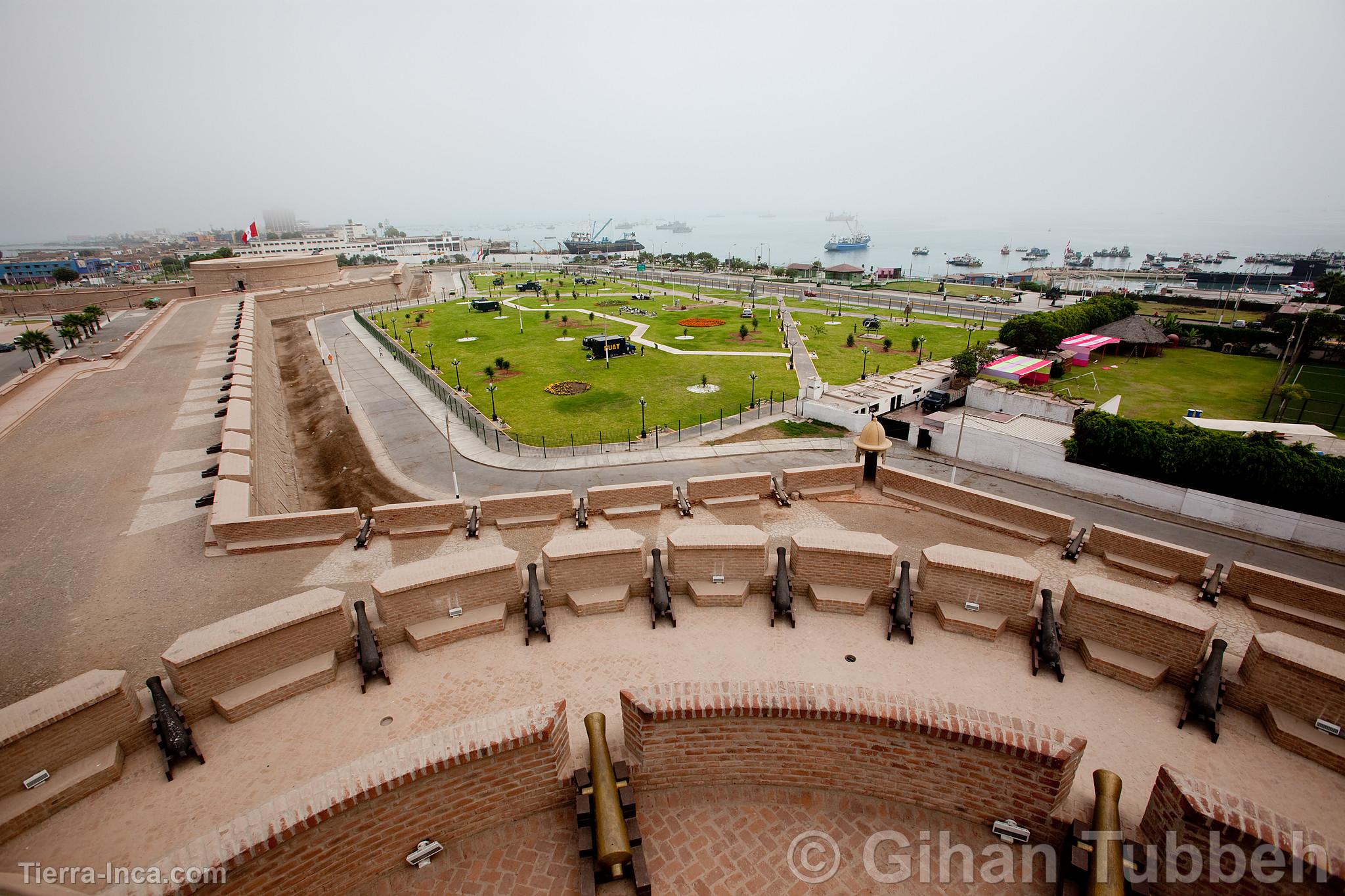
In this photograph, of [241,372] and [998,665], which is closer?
[998,665]

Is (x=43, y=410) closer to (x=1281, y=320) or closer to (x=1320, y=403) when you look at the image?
(x=1320, y=403)

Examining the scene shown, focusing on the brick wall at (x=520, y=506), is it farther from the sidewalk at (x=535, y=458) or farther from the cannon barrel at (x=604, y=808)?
the cannon barrel at (x=604, y=808)

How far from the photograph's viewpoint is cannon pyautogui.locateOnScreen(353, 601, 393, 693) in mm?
10578

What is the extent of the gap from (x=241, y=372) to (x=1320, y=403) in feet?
211

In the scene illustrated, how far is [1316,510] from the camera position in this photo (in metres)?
21.2

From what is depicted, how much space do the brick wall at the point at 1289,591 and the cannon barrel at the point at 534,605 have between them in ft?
49.7

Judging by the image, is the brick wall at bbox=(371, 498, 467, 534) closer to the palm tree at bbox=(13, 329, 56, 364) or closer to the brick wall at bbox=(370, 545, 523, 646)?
the brick wall at bbox=(370, 545, 523, 646)

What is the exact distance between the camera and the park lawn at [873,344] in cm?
4631

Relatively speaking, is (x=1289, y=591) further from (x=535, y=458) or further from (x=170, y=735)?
(x=535, y=458)

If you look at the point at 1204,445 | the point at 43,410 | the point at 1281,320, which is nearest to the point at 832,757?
the point at 1204,445

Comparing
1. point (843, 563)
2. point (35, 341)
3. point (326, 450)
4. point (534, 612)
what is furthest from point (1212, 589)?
point (35, 341)

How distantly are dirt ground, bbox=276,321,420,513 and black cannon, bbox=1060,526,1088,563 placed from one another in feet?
77.8

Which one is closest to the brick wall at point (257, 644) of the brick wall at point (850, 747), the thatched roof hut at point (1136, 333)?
the brick wall at point (850, 747)

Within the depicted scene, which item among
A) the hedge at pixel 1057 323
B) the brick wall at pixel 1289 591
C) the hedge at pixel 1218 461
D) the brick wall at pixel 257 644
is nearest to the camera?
the brick wall at pixel 257 644
